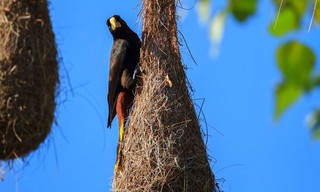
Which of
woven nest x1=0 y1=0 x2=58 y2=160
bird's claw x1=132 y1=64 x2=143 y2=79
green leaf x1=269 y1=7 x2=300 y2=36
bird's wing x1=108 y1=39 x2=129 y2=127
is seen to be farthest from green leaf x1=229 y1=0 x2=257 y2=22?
bird's wing x1=108 y1=39 x2=129 y2=127

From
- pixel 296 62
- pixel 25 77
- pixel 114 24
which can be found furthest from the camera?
pixel 114 24

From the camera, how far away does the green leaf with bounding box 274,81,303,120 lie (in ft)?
1.24

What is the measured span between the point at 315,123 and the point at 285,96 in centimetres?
3

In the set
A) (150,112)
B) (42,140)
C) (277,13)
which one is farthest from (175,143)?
(277,13)

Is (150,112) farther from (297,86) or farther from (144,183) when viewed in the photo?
(297,86)

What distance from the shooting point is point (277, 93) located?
383mm

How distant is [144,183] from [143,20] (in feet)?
3.19

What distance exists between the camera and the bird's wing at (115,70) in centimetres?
364

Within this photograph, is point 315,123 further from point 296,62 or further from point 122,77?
point 122,77

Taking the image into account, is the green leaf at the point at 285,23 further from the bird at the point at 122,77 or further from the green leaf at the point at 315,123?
the bird at the point at 122,77

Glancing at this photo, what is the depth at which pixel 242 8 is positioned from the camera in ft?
1.36

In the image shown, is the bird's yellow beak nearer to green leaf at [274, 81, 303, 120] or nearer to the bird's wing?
the bird's wing

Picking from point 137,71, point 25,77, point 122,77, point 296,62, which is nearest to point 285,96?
point 296,62

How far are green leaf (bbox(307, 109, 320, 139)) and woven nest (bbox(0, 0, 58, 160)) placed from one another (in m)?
1.76
